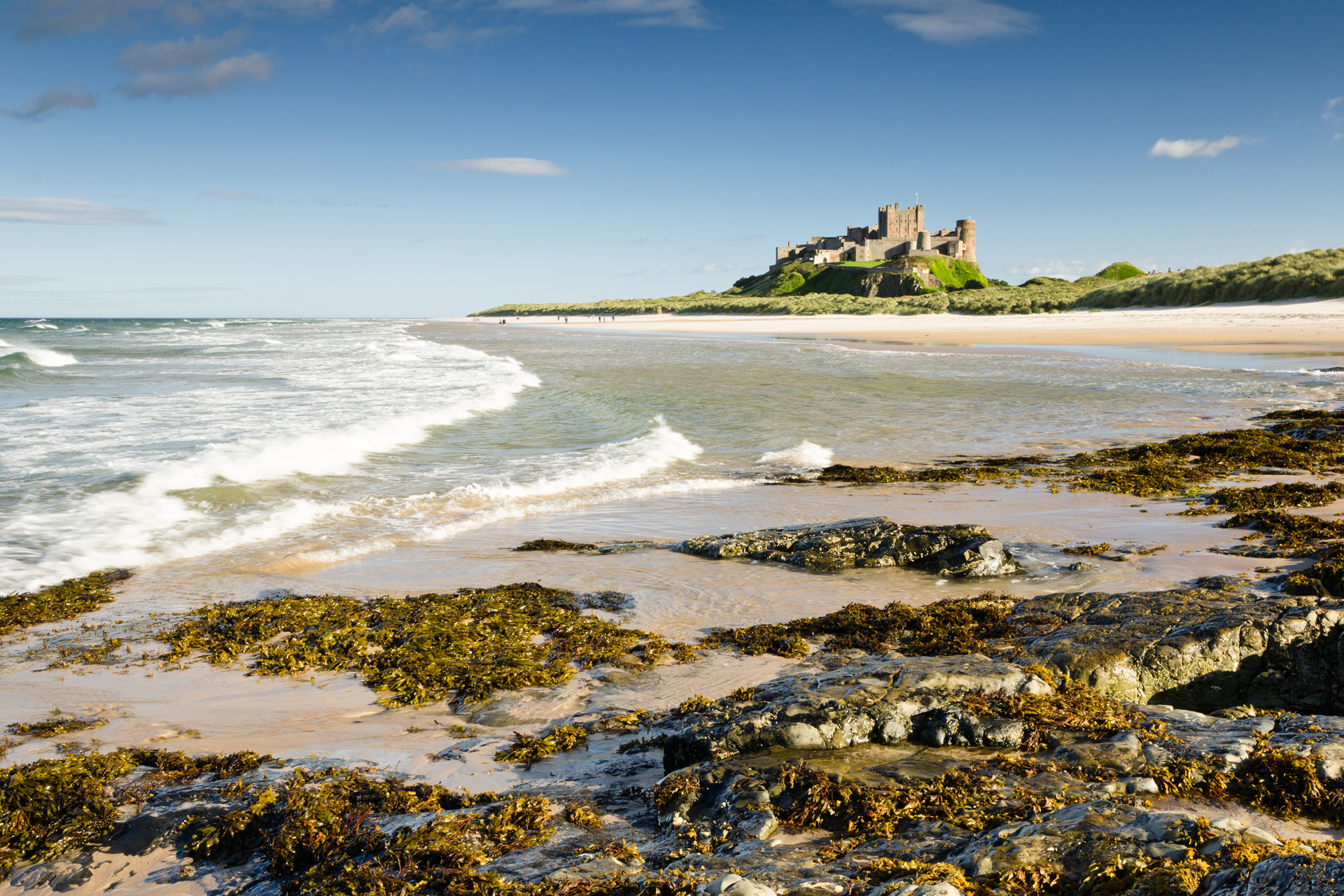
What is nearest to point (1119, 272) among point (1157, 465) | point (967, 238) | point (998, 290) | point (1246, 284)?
point (967, 238)

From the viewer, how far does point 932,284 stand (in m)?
103

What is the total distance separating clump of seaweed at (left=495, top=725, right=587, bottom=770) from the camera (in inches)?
131

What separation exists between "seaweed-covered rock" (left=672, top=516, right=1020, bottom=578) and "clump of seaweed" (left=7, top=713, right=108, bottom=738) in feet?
13.2

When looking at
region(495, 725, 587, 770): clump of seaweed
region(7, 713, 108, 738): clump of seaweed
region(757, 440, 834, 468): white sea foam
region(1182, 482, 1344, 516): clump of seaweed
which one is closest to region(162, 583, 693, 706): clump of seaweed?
region(495, 725, 587, 770): clump of seaweed

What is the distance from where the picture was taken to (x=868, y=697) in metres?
3.06

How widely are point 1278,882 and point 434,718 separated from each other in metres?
3.33

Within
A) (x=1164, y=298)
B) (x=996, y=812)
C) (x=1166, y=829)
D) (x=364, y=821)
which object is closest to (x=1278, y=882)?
(x=1166, y=829)

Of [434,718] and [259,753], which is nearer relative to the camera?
[259,753]

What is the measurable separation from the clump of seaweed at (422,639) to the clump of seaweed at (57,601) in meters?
0.96

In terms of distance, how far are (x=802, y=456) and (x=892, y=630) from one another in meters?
6.23

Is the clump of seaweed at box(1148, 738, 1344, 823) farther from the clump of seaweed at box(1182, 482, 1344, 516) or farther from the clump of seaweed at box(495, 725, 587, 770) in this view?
the clump of seaweed at box(1182, 482, 1344, 516)

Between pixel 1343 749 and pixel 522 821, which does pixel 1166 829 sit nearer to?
pixel 1343 749

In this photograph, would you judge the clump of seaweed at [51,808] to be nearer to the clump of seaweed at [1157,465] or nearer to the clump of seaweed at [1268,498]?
the clump of seaweed at [1157,465]

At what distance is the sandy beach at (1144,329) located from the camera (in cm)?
3170
